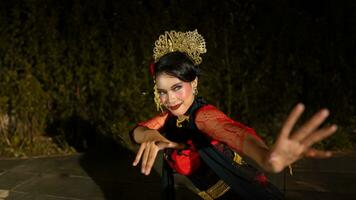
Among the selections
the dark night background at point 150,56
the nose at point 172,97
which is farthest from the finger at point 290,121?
the dark night background at point 150,56

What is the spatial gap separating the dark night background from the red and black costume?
323 cm

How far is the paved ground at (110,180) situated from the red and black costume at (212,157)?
158cm

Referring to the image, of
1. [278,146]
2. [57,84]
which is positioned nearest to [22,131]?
[57,84]

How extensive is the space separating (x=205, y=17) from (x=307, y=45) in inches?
51.2

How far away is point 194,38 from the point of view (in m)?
2.93

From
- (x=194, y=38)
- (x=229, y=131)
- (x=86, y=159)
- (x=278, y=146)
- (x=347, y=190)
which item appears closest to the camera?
(x=278, y=146)

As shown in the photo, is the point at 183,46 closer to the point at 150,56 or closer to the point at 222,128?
the point at 222,128

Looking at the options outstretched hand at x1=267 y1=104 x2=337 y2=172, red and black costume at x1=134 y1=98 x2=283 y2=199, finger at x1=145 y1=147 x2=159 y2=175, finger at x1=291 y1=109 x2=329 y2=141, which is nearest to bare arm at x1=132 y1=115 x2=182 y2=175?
finger at x1=145 y1=147 x2=159 y2=175

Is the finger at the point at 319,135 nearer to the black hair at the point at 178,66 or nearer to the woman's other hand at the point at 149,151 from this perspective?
the woman's other hand at the point at 149,151

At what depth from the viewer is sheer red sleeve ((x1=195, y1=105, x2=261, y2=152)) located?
2.21 m

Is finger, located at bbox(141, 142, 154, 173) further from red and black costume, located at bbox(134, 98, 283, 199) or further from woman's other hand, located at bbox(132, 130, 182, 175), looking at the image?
red and black costume, located at bbox(134, 98, 283, 199)

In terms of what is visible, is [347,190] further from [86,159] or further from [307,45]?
[86,159]

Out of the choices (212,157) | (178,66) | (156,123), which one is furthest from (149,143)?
(156,123)

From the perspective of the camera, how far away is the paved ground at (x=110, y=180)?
450cm
